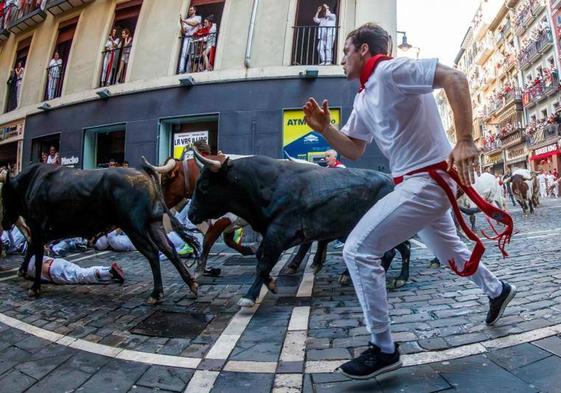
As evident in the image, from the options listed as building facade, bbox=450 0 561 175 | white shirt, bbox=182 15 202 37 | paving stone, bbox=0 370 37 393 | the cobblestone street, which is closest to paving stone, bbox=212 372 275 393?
the cobblestone street

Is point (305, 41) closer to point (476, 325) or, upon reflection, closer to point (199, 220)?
point (199, 220)

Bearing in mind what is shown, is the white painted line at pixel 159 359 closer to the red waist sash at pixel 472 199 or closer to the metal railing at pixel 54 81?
the red waist sash at pixel 472 199

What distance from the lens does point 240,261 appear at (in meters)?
7.29

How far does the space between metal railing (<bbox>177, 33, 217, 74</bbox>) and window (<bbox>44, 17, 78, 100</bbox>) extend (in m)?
6.44

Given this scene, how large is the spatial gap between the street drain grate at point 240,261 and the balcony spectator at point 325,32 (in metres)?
8.46

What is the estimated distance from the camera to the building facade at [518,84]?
37.5 m

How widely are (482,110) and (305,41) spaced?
194ft

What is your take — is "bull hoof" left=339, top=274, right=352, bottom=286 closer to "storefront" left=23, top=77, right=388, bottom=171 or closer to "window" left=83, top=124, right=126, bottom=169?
"storefront" left=23, top=77, right=388, bottom=171

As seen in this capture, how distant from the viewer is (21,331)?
11.5 feet

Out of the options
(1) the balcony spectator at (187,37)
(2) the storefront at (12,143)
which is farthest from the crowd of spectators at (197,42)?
(2) the storefront at (12,143)

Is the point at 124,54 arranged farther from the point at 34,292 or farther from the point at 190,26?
the point at 34,292

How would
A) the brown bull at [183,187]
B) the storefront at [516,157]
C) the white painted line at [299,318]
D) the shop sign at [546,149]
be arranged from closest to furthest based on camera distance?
1. the white painted line at [299,318]
2. the brown bull at [183,187]
3. the shop sign at [546,149]
4. the storefront at [516,157]

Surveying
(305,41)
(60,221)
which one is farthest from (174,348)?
(305,41)

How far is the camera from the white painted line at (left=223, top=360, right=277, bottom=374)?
2.51 metres
